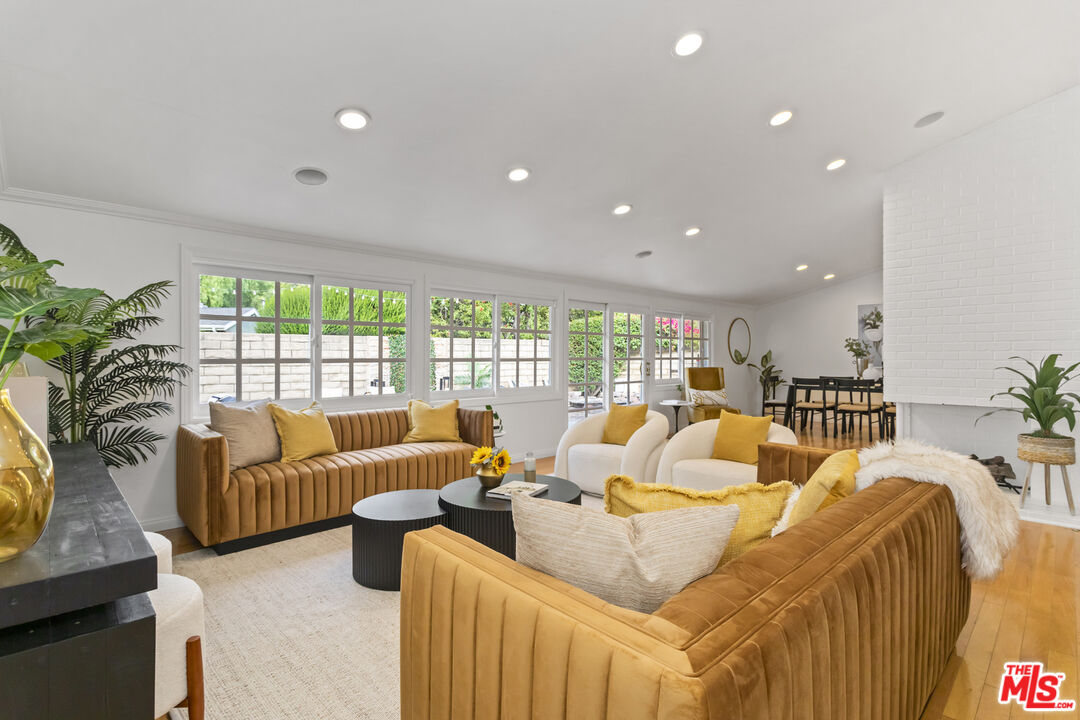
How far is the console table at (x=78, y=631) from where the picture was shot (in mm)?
922

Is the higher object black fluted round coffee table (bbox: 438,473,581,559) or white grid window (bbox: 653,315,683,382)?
white grid window (bbox: 653,315,683,382)

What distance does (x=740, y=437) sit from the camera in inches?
141

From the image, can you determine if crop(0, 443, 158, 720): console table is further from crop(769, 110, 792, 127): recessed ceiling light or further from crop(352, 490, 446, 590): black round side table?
crop(769, 110, 792, 127): recessed ceiling light

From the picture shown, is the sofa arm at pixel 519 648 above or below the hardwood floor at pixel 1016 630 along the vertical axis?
above

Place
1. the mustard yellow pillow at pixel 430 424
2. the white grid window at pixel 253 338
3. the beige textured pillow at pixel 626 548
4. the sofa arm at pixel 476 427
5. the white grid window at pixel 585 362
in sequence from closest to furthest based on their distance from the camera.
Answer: the beige textured pillow at pixel 626 548 < the white grid window at pixel 253 338 < the mustard yellow pillow at pixel 430 424 < the sofa arm at pixel 476 427 < the white grid window at pixel 585 362

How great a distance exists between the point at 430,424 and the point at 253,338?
1.47 metres

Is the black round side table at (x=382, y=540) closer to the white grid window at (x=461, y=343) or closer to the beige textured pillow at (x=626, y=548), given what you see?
the beige textured pillow at (x=626, y=548)

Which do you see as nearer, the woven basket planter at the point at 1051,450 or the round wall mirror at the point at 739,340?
the woven basket planter at the point at 1051,450

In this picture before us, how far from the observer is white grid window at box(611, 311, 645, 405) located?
6785 millimetres

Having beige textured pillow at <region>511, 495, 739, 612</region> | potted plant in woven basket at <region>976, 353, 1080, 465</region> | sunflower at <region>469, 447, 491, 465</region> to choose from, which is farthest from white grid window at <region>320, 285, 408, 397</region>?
potted plant in woven basket at <region>976, 353, 1080, 465</region>

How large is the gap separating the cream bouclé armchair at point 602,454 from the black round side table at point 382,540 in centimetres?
157

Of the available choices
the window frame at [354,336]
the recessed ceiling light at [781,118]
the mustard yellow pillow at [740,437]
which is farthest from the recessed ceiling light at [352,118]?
the mustard yellow pillow at [740,437]

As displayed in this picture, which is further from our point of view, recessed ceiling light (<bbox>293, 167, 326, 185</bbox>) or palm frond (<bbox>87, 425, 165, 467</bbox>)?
recessed ceiling light (<bbox>293, 167, 326, 185</bbox>)

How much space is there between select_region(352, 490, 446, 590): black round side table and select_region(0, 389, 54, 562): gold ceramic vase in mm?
1557
